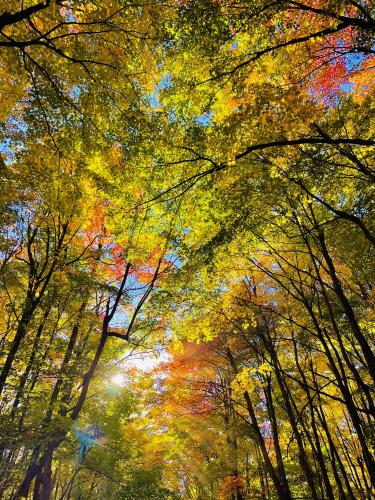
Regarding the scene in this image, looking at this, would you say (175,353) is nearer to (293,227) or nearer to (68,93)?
(293,227)

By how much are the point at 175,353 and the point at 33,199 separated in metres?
8.22

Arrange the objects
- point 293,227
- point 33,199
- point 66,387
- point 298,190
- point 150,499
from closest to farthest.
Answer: point 298,190 < point 293,227 < point 33,199 < point 66,387 < point 150,499

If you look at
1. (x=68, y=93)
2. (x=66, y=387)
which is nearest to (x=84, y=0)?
(x=68, y=93)

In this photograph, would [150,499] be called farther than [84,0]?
Yes

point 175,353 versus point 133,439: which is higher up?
point 175,353

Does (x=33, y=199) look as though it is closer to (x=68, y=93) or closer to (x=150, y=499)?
(x=68, y=93)

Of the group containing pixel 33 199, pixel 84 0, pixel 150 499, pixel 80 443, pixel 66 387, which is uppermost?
pixel 33 199

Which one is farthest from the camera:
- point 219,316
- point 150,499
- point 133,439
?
point 133,439

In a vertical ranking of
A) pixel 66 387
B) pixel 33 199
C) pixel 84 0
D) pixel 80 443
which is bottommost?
pixel 80 443

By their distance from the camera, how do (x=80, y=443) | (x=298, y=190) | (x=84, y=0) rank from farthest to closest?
(x=80, y=443)
(x=298, y=190)
(x=84, y=0)

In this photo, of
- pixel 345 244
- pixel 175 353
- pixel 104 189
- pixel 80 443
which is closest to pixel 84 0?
pixel 104 189

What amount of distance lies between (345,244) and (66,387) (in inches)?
379

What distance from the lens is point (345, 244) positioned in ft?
22.8

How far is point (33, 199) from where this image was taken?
23.8 ft
